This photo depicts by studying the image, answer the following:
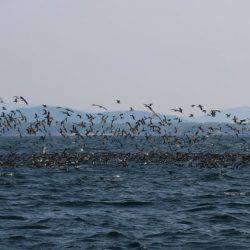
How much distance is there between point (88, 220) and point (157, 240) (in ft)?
17.5

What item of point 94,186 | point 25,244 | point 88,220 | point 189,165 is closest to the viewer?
point 25,244

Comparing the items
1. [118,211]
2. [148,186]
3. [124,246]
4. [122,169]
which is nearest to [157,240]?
[124,246]

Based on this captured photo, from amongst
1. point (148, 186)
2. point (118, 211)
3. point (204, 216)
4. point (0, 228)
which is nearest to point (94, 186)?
point (148, 186)

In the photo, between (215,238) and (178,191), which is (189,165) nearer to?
(178,191)

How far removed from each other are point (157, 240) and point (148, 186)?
20037 millimetres

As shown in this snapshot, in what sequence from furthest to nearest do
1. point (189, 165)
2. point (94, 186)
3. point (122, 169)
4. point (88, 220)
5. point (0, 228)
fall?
1. point (189, 165)
2. point (122, 169)
3. point (94, 186)
4. point (88, 220)
5. point (0, 228)

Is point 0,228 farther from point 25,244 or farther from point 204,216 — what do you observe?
point 204,216

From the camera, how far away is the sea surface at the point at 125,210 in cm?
2562

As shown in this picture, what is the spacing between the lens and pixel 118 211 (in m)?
33.3

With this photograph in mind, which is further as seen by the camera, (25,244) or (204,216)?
(204,216)

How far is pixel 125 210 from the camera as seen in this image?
33.7 metres

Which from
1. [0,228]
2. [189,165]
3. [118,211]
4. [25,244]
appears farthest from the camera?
[189,165]

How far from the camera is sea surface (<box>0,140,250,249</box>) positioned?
25.6m

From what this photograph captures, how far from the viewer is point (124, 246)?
976 inches
